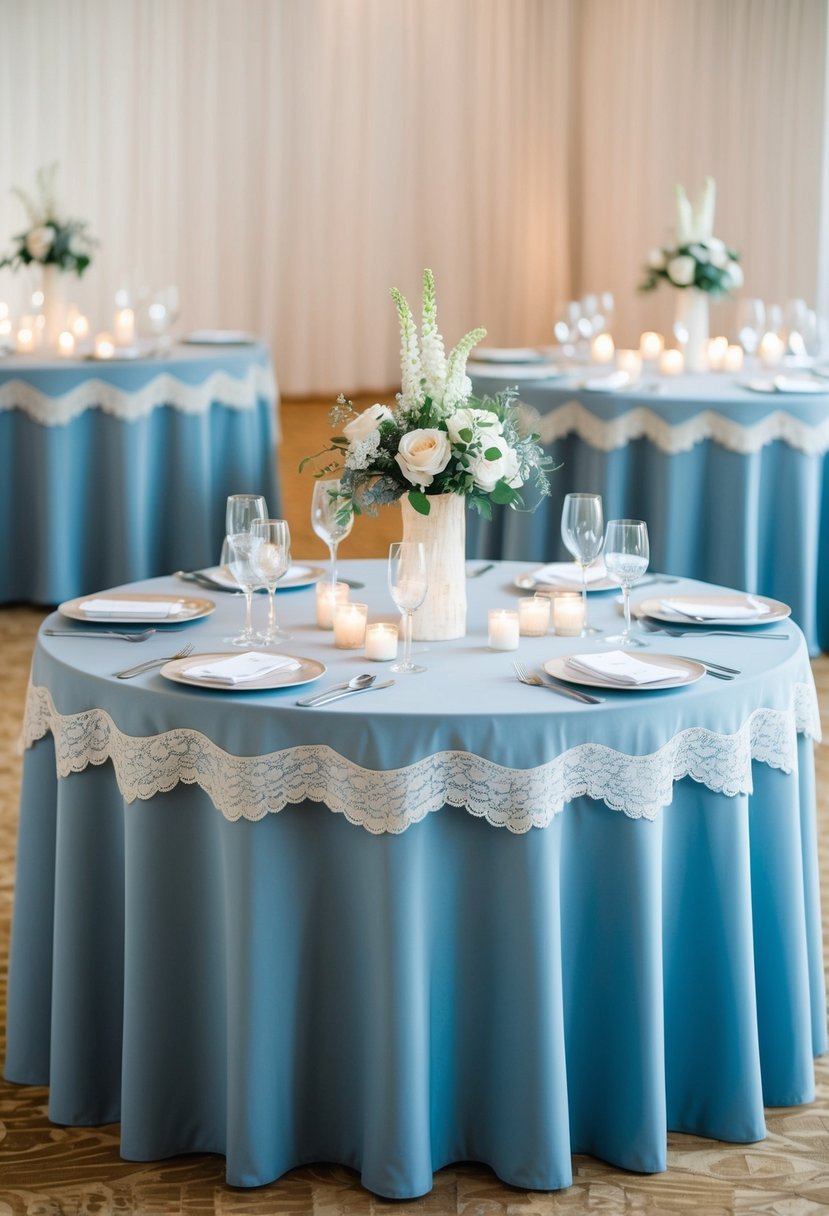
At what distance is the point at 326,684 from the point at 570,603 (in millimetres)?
578

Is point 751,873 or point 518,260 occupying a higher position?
point 518,260

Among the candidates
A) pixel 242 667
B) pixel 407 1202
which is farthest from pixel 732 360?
pixel 407 1202

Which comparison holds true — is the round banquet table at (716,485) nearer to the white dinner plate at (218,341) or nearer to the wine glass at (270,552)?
the white dinner plate at (218,341)

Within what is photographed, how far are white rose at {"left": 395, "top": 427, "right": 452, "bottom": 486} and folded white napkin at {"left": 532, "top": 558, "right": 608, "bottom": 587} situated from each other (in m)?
0.61

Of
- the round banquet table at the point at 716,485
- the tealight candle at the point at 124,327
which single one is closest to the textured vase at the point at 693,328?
the round banquet table at the point at 716,485

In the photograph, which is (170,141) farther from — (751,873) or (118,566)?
(751,873)

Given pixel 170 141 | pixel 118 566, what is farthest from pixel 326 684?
pixel 170 141

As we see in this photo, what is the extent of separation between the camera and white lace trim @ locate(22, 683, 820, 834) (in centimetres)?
231

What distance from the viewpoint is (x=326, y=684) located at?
8.18 feet

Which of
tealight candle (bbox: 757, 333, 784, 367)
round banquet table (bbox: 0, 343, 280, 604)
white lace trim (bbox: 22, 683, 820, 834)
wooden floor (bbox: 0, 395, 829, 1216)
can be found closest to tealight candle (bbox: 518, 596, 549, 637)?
white lace trim (bbox: 22, 683, 820, 834)

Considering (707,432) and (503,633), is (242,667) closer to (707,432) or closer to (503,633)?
(503,633)

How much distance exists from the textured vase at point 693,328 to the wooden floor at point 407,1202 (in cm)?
396

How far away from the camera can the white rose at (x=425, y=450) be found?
2.63 metres

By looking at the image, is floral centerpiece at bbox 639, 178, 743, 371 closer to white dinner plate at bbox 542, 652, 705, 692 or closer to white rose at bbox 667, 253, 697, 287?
white rose at bbox 667, 253, 697, 287
